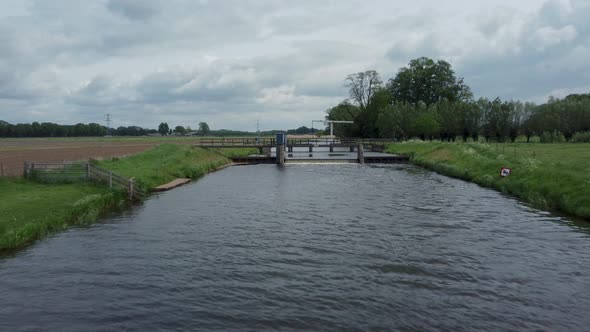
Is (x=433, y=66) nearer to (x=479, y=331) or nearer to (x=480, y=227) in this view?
(x=480, y=227)

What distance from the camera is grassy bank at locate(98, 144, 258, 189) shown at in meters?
40.2

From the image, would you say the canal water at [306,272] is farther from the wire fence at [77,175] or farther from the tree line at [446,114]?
the tree line at [446,114]

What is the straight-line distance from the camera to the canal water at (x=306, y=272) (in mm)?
12352

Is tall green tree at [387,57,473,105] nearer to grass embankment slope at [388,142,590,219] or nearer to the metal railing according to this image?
the metal railing

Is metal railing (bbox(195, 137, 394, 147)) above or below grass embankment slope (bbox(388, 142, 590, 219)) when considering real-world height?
above

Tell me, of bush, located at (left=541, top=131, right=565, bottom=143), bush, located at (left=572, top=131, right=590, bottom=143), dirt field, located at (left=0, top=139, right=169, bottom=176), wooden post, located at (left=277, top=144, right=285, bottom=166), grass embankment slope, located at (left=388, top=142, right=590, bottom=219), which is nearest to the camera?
grass embankment slope, located at (left=388, top=142, right=590, bottom=219)

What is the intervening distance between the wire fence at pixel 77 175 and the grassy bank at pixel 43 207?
882 millimetres

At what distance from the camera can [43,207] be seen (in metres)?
23.7

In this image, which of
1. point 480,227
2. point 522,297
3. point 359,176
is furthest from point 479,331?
point 359,176

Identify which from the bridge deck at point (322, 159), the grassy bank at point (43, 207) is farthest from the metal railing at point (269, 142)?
the grassy bank at point (43, 207)

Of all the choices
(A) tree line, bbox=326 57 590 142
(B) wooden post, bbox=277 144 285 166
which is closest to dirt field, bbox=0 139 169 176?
(B) wooden post, bbox=277 144 285 166

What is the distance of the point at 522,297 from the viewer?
1386cm

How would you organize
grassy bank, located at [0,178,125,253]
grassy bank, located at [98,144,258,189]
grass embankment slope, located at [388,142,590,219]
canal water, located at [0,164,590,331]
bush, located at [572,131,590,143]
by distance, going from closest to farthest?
canal water, located at [0,164,590,331], grassy bank, located at [0,178,125,253], grass embankment slope, located at [388,142,590,219], grassy bank, located at [98,144,258,189], bush, located at [572,131,590,143]

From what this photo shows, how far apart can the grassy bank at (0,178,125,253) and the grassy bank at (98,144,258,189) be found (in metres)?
7.08
